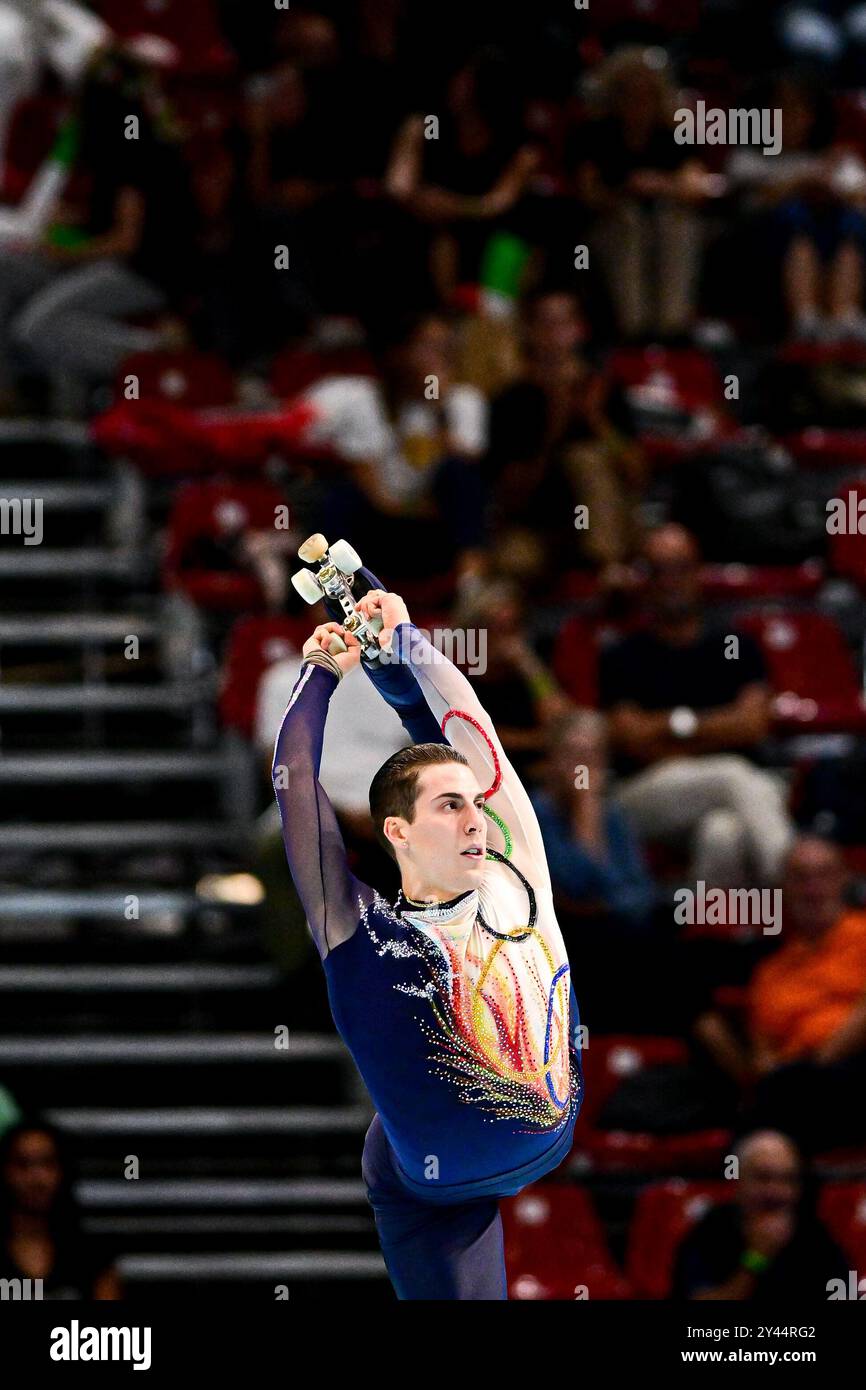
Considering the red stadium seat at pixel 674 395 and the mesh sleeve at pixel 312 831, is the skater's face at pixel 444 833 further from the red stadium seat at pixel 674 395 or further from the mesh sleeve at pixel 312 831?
the red stadium seat at pixel 674 395

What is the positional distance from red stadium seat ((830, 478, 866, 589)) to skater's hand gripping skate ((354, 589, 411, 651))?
5073mm

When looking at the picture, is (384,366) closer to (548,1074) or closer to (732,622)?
(732,622)

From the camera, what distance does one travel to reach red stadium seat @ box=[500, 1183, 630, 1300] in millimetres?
6844

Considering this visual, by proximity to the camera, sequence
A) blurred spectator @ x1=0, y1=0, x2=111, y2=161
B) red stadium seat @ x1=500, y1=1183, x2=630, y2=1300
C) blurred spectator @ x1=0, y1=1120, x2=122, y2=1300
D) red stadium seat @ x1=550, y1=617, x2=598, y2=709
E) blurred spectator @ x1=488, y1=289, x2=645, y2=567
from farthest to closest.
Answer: blurred spectator @ x1=0, y1=0, x2=111, y2=161 < blurred spectator @ x1=488, y1=289, x2=645, y2=567 < red stadium seat @ x1=550, y1=617, x2=598, y2=709 < red stadium seat @ x1=500, y1=1183, x2=630, y2=1300 < blurred spectator @ x1=0, y1=1120, x2=122, y2=1300

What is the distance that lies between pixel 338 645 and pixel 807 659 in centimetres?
476

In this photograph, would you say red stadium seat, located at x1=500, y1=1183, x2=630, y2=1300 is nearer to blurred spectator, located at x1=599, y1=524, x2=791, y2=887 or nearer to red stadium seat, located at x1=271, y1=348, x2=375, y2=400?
blurred spectator, located at x1=599, y1=524, x2=791, y2=887

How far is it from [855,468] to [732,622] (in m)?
1.23

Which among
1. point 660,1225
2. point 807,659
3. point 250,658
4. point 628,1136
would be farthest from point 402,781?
point 807,659

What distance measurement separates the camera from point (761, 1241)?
6281mm

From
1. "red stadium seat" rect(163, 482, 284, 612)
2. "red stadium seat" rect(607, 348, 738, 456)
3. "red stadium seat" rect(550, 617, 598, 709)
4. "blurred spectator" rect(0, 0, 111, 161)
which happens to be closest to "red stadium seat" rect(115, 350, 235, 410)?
"red stadium seat" rect(163, 482, 284, 612)

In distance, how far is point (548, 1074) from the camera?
4160 millimetres

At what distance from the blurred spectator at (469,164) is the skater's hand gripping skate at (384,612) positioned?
5878mm

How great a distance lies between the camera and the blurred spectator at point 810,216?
10141mm

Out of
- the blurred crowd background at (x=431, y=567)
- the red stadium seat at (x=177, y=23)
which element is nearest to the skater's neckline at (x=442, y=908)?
the blurred crowd background at (x=431, y=567)
